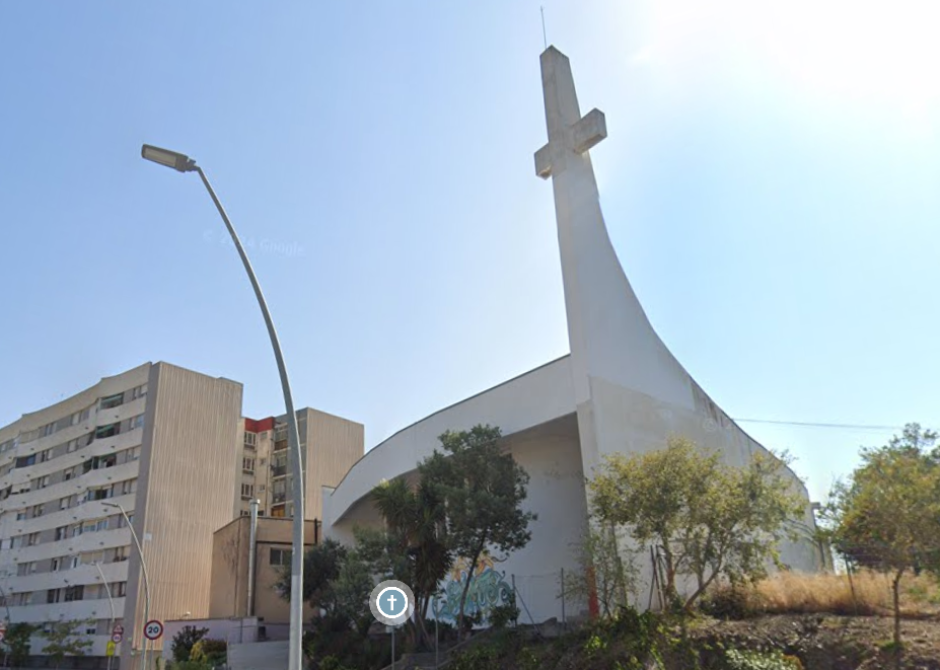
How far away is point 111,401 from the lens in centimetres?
5653

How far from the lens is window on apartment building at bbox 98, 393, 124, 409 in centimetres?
5597

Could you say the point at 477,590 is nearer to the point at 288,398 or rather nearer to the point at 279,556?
the point at 288,398

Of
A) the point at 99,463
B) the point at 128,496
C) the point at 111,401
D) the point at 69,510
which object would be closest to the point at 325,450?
the point at 128,496

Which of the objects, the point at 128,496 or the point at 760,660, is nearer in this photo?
the point at 760,660

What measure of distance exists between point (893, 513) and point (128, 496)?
49669 mm

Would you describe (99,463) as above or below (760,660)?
above

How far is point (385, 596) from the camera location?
397 inches

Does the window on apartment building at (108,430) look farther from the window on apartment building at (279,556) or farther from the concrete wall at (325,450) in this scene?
the window on apartment building at (279,556)

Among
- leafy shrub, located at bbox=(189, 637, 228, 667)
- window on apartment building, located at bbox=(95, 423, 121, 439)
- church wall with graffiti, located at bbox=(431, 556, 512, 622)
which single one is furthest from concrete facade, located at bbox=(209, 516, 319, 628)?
window on apartment building, located at bbox=(95, 423, 121, 439)

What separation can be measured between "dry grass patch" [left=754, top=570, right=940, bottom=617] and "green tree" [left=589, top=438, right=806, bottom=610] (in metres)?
0.74

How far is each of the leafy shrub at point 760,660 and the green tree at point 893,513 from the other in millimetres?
1776

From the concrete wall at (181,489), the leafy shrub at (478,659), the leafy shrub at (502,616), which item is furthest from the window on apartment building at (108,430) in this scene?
the leafy shrub at (478,659)

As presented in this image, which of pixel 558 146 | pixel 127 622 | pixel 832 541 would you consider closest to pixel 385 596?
pixel 832 541

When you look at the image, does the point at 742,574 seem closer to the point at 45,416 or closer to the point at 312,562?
the point at 312,562
